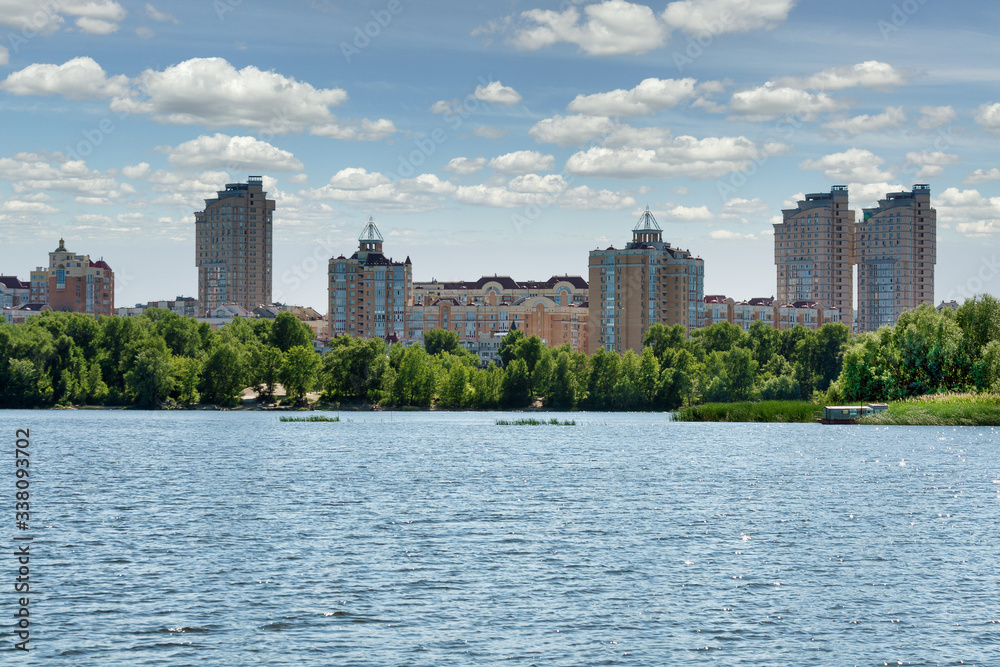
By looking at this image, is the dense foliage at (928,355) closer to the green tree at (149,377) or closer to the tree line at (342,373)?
the tree line at (342,373)

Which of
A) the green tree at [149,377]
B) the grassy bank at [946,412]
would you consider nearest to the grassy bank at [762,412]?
the grassy bank at [946,412]

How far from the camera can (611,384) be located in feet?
584

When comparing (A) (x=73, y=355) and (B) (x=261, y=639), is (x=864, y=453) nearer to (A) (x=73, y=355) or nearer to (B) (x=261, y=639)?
(B) (x=261, y=639)

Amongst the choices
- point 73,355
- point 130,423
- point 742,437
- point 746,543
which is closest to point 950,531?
point 746,543

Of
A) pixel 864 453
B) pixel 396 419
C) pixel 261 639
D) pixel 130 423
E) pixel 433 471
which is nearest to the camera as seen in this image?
pixel 261 639

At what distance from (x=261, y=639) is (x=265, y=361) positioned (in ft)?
499

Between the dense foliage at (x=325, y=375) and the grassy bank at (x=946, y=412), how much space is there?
74658 millimetres

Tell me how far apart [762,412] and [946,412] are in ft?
69.7

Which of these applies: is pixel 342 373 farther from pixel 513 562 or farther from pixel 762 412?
pixel 513 562

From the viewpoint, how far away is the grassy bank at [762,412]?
111 metres

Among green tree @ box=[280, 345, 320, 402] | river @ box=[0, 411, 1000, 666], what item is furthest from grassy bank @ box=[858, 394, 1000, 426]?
green tree @ box=[280, 345, 320, 402]

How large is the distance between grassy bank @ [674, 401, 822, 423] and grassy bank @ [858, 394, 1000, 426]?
10.6 m

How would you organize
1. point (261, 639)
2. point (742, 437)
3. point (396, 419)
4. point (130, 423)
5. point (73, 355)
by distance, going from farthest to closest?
point (73, 355)
point (396, 419)
point (130, 423)
point (742, 437)
point (261, 639)

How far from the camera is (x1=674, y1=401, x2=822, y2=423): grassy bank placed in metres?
111
